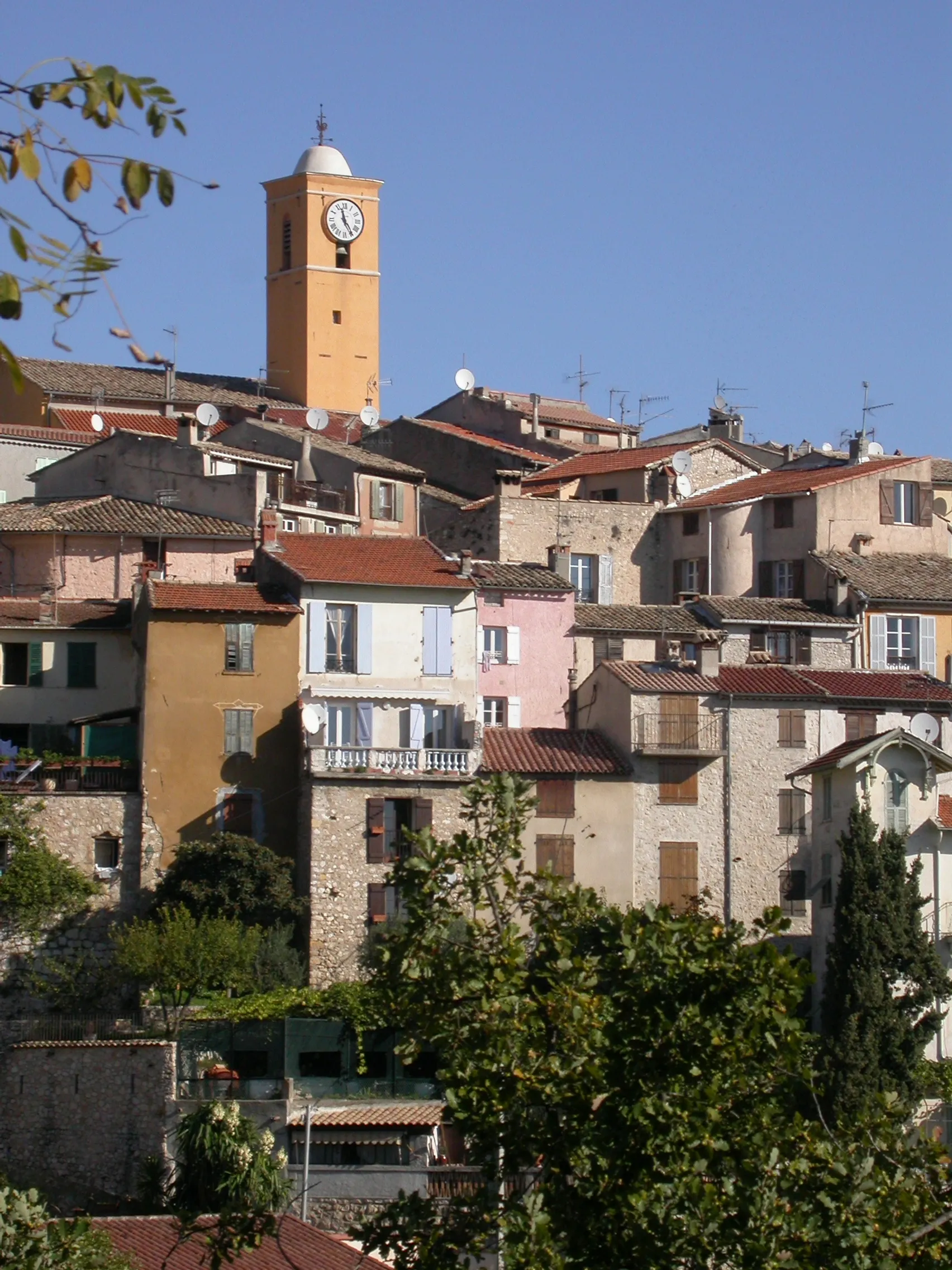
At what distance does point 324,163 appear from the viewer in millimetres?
84750

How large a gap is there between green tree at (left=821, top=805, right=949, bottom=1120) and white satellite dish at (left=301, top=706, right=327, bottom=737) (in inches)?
414

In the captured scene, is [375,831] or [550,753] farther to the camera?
[550,753]

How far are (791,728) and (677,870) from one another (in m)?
4.13

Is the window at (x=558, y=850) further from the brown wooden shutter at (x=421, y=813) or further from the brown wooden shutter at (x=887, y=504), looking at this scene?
the brown wooden shutter at (x=887, y=504)

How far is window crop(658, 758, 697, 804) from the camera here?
46.4 metres

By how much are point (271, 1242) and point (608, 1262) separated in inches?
623

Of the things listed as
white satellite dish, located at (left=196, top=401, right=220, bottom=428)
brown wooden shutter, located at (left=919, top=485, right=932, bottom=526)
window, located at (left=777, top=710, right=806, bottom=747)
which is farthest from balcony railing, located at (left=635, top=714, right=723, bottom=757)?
white satellite dish, located at (left=196, top=401, right=220, bottom=428)

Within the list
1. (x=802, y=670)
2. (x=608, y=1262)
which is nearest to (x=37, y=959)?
(x=802, y=670)

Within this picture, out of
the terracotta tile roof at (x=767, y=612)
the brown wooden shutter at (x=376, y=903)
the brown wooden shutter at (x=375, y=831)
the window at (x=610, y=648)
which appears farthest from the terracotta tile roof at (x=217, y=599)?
the terracotta tile roof at (x=767, y=612)

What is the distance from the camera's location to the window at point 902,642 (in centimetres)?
5512

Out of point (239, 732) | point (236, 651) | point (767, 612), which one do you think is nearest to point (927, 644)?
point (767, 612)

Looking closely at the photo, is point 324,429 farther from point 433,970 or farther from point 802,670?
point 433,970

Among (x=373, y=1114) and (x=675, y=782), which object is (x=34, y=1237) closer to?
(x=373, y=1114)

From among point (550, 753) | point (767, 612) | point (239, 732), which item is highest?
point (767, 612)
